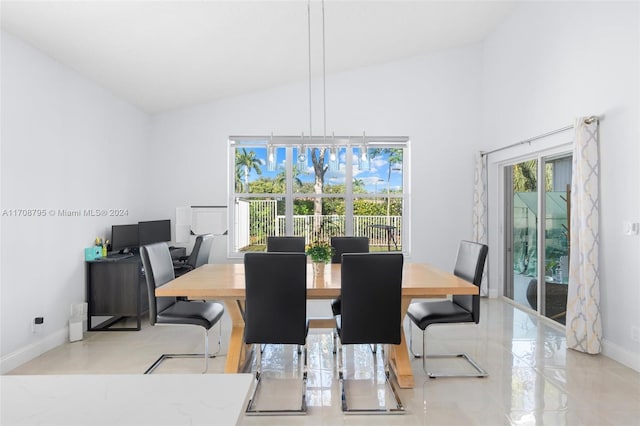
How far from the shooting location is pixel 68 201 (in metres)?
3.83

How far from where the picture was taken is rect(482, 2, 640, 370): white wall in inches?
126

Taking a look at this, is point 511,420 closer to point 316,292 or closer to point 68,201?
point 316,292

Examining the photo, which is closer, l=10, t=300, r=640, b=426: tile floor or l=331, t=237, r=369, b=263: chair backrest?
l=10, t=300, r=640, b=426: tile floor

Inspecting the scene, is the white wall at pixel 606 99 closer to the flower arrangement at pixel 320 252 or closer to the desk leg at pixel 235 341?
the flower arrangement at pixel 320 252

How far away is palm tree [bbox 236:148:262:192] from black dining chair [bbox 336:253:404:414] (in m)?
3.74

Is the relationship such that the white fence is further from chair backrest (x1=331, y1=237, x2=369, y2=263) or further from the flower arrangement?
the flower arrangement

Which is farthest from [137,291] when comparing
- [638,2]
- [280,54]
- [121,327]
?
[638,2]

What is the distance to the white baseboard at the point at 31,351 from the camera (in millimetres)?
3066

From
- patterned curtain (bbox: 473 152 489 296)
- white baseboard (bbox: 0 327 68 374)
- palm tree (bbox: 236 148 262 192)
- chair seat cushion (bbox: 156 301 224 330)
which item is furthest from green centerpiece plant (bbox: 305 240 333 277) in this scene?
patterned curtain (bbox: 473 152 489 296)

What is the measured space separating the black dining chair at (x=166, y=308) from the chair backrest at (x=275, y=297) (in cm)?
57

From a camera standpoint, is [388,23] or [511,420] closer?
[511,420]

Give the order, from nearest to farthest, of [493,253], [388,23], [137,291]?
[137,291]
[388,23]
[493,253]

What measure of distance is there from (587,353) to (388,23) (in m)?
4.03

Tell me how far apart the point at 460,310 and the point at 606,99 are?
2373 mm
